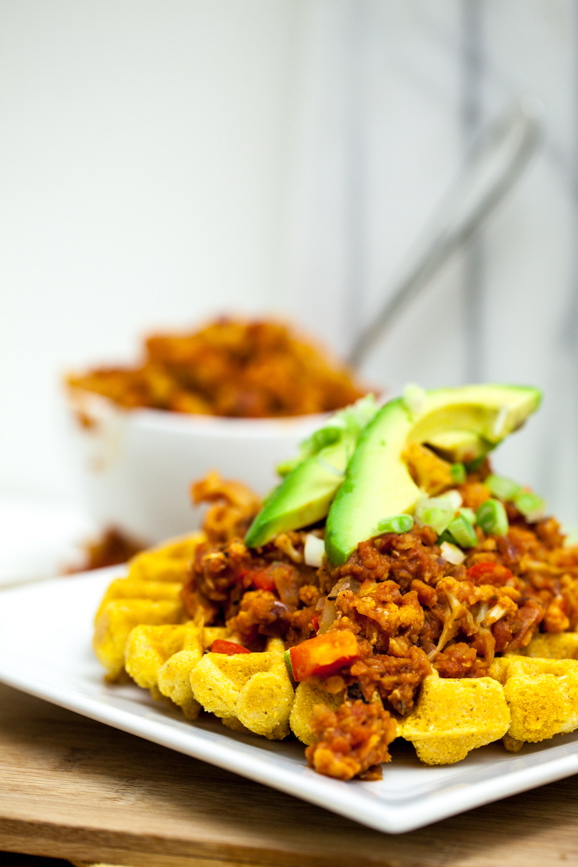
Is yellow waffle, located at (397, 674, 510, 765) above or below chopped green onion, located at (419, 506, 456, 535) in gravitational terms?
below

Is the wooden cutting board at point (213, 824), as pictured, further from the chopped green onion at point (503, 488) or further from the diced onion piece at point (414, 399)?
the diced onion piece at point (414, 399)

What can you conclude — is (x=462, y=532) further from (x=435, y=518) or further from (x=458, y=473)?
(x=458, y=473)

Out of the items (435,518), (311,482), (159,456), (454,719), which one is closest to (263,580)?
(311,482)

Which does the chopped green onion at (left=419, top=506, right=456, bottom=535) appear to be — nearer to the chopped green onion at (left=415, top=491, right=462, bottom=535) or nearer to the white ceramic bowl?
the chopped green onion at (left=415, top=491, right=462, bottom=535)

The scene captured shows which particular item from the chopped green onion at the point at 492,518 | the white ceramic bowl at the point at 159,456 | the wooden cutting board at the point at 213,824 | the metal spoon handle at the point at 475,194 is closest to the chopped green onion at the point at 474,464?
the chopped green onion at the point at 492,518

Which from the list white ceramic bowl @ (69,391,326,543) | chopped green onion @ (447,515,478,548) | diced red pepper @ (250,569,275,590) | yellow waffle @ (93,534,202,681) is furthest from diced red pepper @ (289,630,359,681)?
white ceramic bowl @ (69,391,326,543)

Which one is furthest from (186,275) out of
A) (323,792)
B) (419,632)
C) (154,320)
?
(323,792)
